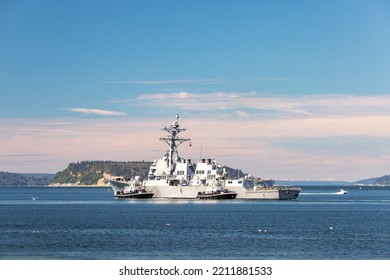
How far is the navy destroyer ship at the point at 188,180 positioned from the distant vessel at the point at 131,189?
1187 millimetres

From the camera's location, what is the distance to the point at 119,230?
76375mm

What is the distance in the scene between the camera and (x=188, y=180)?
155 m

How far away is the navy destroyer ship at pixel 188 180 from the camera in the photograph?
152625 millimetres

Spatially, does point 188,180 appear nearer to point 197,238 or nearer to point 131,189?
point 131,189

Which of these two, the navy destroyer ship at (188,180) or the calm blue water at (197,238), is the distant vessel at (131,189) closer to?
the navy destroyer ship at (188,180)

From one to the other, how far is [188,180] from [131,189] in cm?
1524

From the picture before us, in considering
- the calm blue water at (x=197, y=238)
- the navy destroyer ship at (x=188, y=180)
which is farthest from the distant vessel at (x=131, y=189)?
the calm blue water at (x=197, y=238)

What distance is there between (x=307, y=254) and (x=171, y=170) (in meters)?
102

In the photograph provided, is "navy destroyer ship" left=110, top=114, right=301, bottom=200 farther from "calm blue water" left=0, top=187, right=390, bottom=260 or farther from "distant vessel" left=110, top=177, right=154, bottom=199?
"calm blue water" left=0, top=187, right=390, bottom=260

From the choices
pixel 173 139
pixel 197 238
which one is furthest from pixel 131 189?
pixel 197 238

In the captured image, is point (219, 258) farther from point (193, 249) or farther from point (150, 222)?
point (150, 222)

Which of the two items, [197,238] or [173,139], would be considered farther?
[173,139]

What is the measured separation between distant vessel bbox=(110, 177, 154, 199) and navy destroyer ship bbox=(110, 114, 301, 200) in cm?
119

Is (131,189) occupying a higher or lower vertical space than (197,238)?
higher
